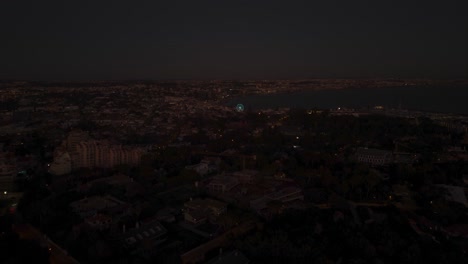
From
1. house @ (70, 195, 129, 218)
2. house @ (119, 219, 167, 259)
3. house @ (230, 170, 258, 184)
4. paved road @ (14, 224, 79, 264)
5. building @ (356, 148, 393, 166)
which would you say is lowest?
building @ (356, 148, 393, 166)

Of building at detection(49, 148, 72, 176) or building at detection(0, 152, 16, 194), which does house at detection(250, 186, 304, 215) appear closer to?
building at detection(49, 148, 72, 176)

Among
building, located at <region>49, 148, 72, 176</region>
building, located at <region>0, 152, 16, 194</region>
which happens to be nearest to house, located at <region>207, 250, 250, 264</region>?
building, located at <region>0, 152, 16, 194</region>

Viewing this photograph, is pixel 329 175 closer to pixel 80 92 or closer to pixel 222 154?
pixel 222 154

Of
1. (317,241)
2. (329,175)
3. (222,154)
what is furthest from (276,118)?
(317,241)

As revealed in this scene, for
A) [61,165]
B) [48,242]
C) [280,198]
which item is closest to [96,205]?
[48,242]

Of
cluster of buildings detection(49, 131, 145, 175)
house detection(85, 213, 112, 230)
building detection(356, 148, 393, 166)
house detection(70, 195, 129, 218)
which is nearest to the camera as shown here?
house detection(85, 213, 112, 230)

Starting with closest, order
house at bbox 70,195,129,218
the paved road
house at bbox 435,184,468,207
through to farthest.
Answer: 1. the paved road
2. house at bbox 70,195,129,218
3. house at bbox 435,184,468,207

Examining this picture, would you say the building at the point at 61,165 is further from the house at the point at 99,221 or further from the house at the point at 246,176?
the house at the point at 246,176
